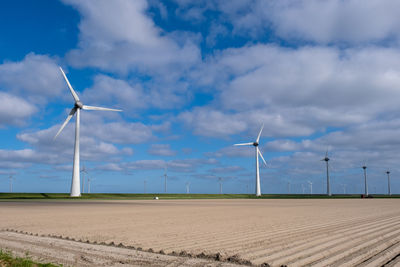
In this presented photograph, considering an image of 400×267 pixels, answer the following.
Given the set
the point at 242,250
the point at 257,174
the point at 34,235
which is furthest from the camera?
the point at 257,174

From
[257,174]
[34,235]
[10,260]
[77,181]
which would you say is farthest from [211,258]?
[257,174]

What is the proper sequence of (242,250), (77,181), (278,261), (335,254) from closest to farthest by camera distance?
(278,261)
(335,254)
(242,250)
(77,181)

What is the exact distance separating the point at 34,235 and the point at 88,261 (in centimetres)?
776

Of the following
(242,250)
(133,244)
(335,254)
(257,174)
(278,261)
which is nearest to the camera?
(278,261)

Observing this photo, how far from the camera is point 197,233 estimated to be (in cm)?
1806

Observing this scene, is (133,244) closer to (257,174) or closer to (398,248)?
(398,248)

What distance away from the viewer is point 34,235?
1728 centimetres

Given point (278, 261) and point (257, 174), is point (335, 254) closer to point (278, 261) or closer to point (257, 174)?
point (278, 261)

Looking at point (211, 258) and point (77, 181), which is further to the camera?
point (77, 181)

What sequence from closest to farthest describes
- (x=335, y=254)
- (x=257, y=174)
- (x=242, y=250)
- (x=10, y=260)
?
(x=10, y=260) < (x=335, y=254) < (x=242, y=250) < (x=257, y=174)

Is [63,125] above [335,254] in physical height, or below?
above

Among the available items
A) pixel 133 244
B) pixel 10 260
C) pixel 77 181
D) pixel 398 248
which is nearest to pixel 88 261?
pixel 10 260

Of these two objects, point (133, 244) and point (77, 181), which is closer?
point (133, 244)

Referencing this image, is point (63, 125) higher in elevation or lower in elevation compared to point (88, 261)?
higher
